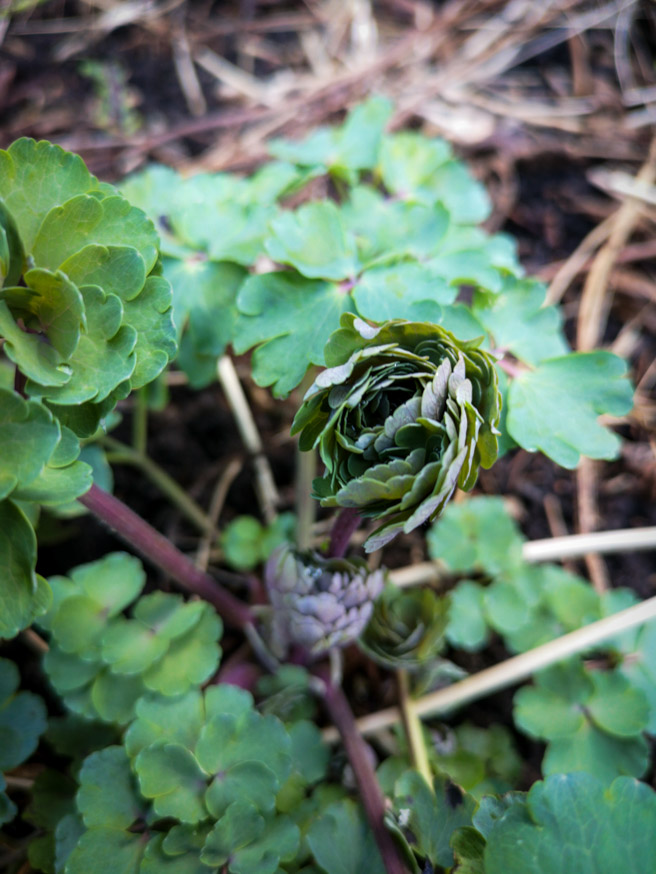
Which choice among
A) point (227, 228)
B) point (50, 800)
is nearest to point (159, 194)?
point (227, 228)

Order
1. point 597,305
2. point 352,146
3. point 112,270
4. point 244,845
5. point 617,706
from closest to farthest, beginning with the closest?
point 112,270 < point 244,845 < point 617,706 < point 352,146 < point 597,305

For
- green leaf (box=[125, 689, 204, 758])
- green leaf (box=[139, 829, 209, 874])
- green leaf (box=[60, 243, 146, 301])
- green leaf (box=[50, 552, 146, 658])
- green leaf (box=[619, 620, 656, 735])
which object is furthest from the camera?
green leaf (box=[619, 620, 656, 735])

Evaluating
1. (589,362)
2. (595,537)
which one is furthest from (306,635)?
(595,537)

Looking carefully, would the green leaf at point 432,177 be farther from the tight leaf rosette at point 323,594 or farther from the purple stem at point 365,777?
the purple stem at point 365,777

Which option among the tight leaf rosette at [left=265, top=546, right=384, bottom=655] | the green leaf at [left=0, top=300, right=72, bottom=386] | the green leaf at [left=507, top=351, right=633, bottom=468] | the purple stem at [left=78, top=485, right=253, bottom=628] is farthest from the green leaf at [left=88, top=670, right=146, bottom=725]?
the green leaf at [left=507, top=351, right=633, bottom=468]

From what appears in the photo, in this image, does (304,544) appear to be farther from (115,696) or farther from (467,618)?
(115,696)

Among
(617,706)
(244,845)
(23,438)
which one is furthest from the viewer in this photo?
(617,706)

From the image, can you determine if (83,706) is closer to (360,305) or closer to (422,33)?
(360,305)

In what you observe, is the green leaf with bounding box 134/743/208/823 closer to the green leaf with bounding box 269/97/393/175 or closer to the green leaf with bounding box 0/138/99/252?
the green leaf with bounding box 0/138/99/252
